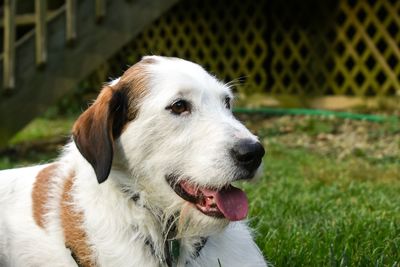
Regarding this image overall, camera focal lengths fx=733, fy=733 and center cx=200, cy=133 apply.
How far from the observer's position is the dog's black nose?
308 cm

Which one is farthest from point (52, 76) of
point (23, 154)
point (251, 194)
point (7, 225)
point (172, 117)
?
point (172, 117)

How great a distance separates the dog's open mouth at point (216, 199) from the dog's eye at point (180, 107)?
0.32 meters

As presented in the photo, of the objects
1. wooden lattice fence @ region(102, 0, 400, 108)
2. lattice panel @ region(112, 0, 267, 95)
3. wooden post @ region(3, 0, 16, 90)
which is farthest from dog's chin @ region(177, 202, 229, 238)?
lattice panel @ region(112, 0, 267, 95)

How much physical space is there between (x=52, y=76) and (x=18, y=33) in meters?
2.41

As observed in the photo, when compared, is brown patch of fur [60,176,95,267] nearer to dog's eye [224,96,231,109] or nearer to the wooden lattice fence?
dog's eye [224,96,231,109]

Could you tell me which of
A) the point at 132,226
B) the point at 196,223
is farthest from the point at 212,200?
the point at 132,226

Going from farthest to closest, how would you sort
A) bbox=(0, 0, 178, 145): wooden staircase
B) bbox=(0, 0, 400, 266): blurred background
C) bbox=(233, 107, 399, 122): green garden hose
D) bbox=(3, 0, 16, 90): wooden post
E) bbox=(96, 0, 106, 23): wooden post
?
1. bbox=(233, 107, 399, 122): green garden hose
2. bbox=(96, 0, 106, 23): wooden post
3. bbox=(0, 0, 178, 145): wooden staircase
4. bbox=(3, 0, 16, 90): wooden post
5. bbox=(0, 0, 400, 266): blurred background

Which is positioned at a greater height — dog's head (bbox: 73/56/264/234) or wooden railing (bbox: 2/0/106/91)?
dog's head (bbox: 73/56/264/234)

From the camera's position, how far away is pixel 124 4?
9086mm

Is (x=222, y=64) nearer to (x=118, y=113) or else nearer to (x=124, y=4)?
(x=124, y=4)

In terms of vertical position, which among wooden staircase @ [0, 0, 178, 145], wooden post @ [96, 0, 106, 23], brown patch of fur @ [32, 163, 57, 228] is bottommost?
wooden staircase @ [0, 0, 178, 145]

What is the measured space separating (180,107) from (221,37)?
37.7ft

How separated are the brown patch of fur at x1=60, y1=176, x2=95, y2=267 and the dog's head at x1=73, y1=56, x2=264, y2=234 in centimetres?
32

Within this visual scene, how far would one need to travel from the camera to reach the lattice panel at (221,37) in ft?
45.0
